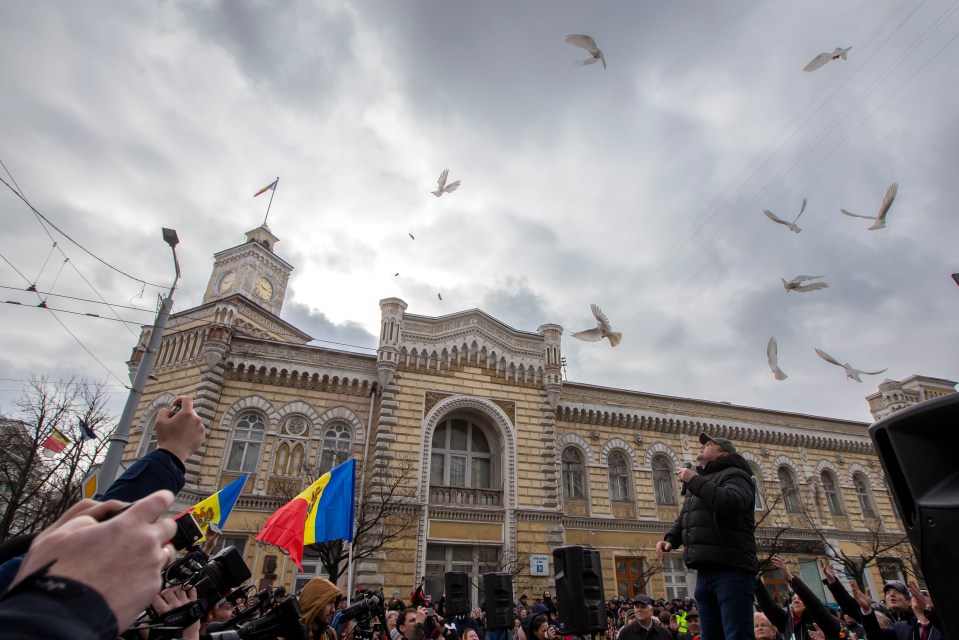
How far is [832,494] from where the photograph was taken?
28.1 metres

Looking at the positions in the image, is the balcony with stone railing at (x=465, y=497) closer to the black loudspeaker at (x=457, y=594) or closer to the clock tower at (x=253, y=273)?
the black loudspeaker at (x=457, y=594)

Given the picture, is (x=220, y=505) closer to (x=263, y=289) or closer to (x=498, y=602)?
(x=498, y=602)

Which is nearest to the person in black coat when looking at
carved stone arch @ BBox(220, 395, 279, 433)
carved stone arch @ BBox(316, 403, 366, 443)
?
carved stone arch @ BBox(316, 403, 366, 443)

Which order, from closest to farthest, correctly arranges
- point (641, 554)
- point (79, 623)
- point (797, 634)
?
point (79, 623) < point (797, 634) < point (641, 554)

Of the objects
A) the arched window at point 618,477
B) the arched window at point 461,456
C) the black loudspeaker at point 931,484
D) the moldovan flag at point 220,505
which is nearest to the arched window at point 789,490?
the arched window at point 618,477

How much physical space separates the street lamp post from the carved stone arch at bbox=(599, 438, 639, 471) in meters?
18.7

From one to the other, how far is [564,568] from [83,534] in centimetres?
558

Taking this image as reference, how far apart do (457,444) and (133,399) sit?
13.9m

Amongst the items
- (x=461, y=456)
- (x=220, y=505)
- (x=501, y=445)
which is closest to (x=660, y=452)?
(x=501, y=445)

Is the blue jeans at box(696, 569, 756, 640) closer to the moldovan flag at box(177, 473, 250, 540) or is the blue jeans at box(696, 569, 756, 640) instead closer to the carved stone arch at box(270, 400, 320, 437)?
the moldovan flag at box(177, 473, 250, 540)

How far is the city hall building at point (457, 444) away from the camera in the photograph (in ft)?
61.7

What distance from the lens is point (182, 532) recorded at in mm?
2318

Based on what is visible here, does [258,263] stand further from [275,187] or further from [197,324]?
[197,324]

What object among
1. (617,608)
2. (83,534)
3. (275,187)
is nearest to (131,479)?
(83,534)
